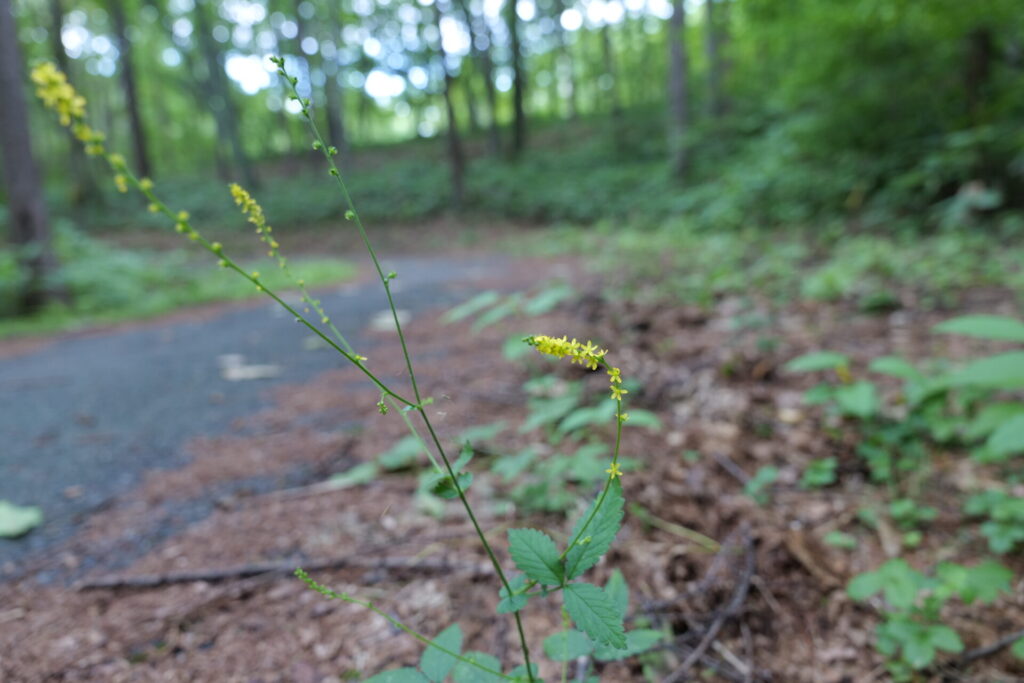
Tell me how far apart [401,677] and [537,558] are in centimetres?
28

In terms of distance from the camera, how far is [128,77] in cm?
1856

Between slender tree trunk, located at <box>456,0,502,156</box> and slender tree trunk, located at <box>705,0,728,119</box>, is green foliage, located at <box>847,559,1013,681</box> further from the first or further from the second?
slender tree trunk, located at <box>456,0,502,156</box>

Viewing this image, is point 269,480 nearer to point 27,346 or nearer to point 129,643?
point 129,643

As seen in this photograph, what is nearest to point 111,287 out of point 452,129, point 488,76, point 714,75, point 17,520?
point 17,520

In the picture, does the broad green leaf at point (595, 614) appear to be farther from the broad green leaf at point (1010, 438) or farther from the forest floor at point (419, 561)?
the broad green leaf at point (1010, 438)

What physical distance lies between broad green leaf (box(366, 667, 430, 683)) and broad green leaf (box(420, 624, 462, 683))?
0.01m

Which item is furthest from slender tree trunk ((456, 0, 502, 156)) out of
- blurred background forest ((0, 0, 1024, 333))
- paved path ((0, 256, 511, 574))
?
paved path ((0, 256, 511, 574))

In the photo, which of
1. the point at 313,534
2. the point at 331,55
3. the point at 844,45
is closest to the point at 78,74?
the point at 331,55

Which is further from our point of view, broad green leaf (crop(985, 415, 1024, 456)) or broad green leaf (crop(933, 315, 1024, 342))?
broad green leaf (crop(933, 315, 1024, 342))

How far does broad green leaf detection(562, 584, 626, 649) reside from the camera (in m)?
0.76

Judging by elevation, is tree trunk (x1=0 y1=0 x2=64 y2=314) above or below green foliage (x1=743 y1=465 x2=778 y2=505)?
above

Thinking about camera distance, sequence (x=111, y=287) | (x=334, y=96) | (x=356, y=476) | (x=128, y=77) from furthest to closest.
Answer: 1. (x=334, y=96)
2. (x=128, y=77)
3. (x=111, y=287)
4. (x=356, y=476)

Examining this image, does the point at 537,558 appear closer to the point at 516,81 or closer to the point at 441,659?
the point at 441,659

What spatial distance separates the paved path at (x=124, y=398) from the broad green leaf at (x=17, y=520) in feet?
0.10
